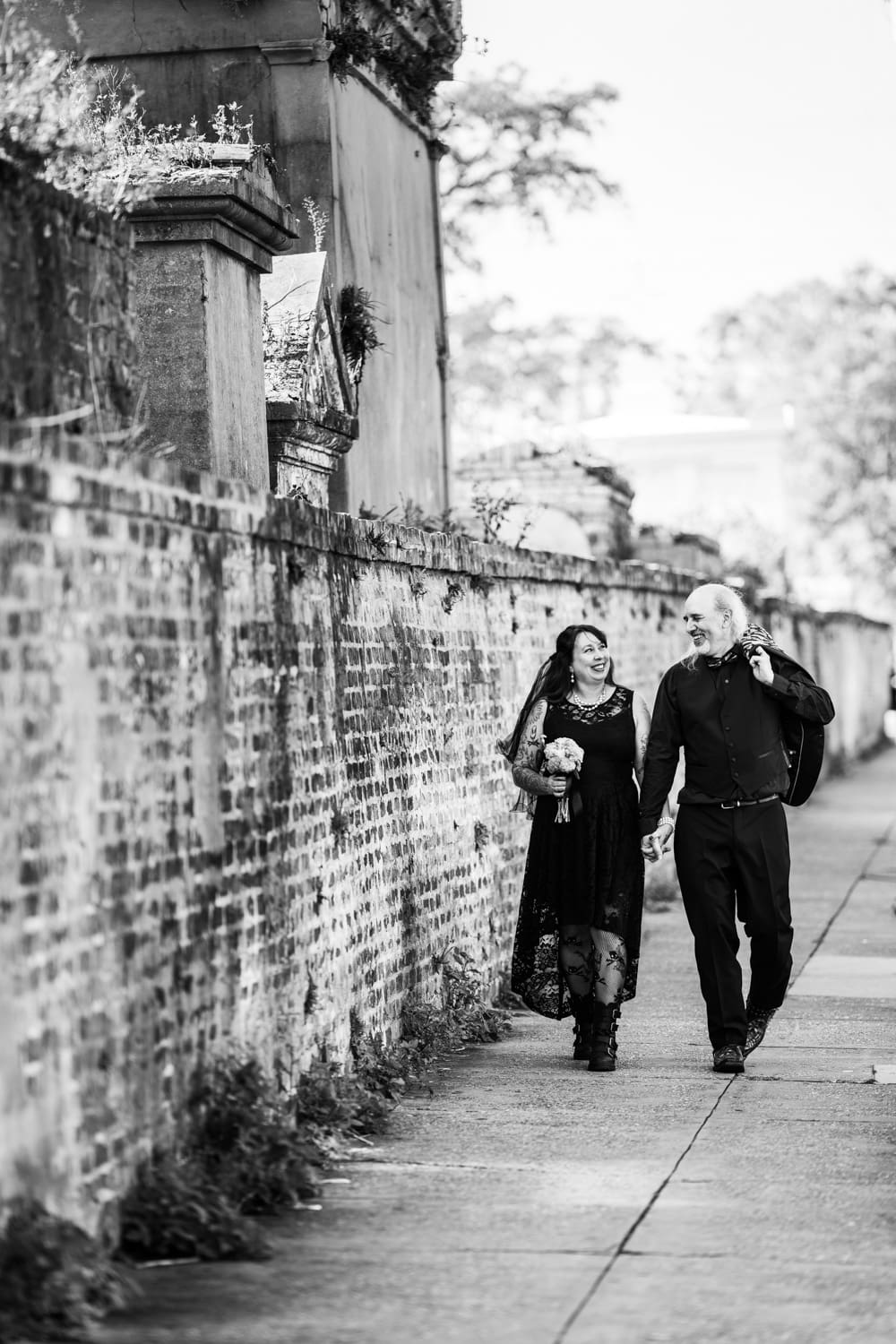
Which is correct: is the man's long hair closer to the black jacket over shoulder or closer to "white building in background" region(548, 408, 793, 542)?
the black jacket over shoulder

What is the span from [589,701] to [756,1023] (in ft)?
5.25

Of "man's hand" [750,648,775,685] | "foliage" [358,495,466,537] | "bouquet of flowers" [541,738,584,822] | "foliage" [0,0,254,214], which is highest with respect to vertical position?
"foliage" [0,0,254,214]

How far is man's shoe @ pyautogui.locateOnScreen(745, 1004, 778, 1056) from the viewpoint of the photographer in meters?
9.24

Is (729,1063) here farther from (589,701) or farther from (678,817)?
(589,701)

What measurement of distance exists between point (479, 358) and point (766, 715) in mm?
34186

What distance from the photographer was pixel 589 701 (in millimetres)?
9336

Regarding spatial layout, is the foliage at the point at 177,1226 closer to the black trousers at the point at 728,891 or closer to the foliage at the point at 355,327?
the black trousers at the point at 728,891

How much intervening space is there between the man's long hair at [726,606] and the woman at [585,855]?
0.35 metres

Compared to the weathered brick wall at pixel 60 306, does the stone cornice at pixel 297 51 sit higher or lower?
higher

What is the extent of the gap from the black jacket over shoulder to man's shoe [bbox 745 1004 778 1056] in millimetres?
986

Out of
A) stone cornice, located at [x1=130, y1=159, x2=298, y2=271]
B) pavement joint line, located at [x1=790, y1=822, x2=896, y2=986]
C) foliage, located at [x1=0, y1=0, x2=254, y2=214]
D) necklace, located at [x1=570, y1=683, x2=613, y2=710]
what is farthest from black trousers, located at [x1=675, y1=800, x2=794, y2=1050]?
foliage, located at [x1=0, y1=0, x2=254, y2=214]

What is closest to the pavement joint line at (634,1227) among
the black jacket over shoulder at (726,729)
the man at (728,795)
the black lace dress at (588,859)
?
the man at (728,795)

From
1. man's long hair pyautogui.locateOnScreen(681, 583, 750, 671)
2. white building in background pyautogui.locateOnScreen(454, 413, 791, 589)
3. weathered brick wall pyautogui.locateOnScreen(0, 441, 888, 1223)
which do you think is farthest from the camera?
white building in background pyautogui.locateOnScreen(454, 413, 791, 589)

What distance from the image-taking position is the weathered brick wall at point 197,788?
5.32m
